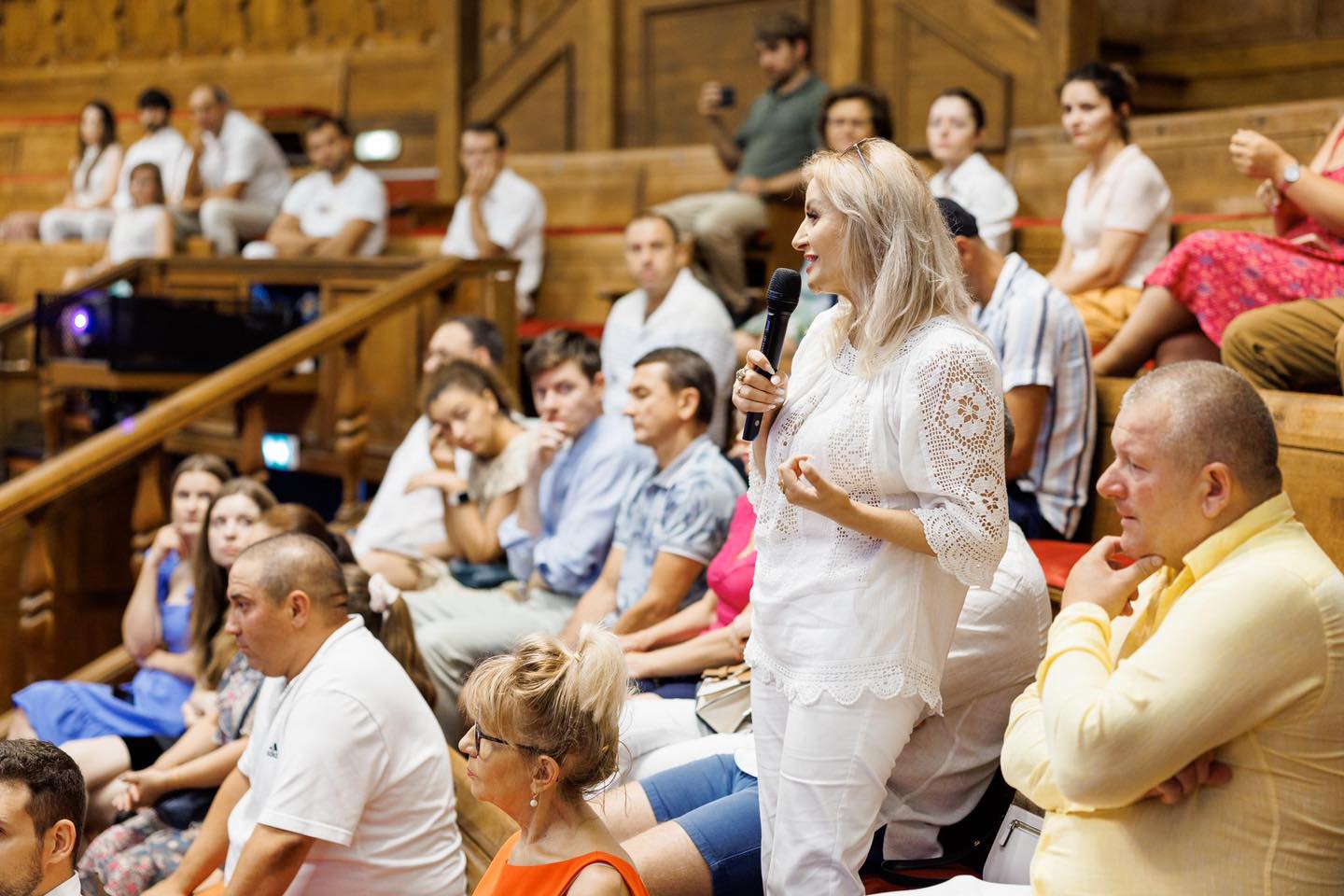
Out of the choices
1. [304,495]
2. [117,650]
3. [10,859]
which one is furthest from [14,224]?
[10,859]

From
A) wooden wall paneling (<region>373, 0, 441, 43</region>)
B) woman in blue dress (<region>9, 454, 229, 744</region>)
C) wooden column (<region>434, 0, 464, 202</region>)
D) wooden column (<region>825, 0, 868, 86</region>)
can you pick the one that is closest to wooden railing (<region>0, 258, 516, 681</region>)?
woman in blue dress (<region>9, 454, 229, 744</region>)

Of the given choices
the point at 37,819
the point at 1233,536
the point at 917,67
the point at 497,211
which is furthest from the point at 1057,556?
the point at 917,67

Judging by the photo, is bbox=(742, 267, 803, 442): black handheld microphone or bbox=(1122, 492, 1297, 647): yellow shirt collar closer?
bbox=(1122, 492, 1297, 647): yellow shirt collar

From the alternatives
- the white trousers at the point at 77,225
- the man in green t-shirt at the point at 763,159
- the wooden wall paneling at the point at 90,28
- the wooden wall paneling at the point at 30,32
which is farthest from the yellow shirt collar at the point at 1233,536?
the wooden wall paneling at the point at 30,32

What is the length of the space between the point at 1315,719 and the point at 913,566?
50cm

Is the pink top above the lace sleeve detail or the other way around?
the other way around

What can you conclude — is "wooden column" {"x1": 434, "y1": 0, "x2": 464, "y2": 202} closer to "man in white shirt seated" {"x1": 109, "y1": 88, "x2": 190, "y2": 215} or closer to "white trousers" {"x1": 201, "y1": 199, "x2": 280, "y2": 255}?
"white trousers" {"x1": 201, "y1": 199, "x2": 280, "y2": 255}

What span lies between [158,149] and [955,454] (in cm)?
623

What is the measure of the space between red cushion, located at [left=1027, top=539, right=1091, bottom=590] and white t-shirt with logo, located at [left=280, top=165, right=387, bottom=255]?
388cm

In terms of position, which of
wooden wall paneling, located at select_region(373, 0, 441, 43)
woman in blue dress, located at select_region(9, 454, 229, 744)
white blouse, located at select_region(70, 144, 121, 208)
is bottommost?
woman in blue dress, located at select_region(9, 454, 229, 744)

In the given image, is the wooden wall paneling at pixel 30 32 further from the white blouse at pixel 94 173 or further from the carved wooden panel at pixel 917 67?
the carved wooden panel at pixel 917 67

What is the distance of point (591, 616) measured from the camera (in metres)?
3.14

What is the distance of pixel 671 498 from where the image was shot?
2969 millimetres

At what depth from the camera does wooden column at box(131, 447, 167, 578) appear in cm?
387
